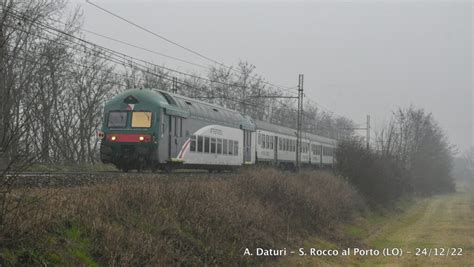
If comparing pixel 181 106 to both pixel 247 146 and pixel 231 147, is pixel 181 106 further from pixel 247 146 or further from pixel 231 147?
pixel 247 146

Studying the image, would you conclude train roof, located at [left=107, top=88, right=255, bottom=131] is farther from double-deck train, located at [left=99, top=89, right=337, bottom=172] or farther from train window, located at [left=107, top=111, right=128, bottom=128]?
train window, located at [left=107, top=111, right=128, bottom=128]

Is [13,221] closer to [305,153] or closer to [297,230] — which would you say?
[297,230]

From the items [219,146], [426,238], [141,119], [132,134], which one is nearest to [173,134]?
[141,119]

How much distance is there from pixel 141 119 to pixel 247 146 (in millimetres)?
10863

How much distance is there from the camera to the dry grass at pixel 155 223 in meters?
7.82

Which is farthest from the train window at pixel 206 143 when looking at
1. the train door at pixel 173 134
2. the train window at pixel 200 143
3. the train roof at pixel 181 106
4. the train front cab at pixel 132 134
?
the train front cab at pixel 132 134

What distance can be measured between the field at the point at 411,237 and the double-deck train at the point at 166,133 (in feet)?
20.3

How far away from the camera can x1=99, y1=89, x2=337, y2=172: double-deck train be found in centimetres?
1897

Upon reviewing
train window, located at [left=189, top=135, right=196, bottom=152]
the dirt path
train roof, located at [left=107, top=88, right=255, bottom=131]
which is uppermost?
train roof, located at [left=107, top=88, right=255, bottom=131]

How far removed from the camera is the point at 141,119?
19203mm

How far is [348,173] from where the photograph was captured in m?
35.7

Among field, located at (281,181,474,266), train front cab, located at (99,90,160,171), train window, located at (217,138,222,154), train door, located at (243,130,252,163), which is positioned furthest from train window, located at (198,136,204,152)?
train door, located at (243,130,252,163)

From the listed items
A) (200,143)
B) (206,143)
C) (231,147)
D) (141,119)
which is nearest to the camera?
(141,119)

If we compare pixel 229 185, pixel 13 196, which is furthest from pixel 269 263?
pixel 13 196
